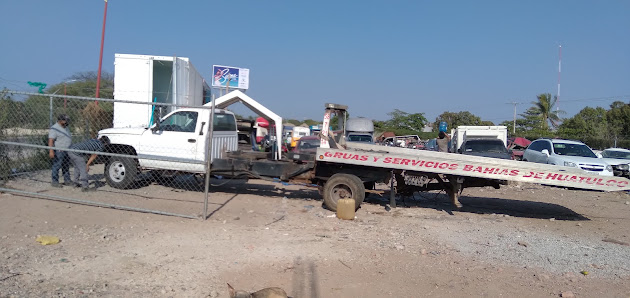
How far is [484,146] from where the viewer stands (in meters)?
15.1

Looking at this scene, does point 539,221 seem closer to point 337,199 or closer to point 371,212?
point 371,212

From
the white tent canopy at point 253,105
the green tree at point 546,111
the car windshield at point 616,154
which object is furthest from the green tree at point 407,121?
the white tent canopy at point 253,105

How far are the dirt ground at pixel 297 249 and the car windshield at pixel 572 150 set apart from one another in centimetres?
494

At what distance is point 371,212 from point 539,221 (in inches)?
135

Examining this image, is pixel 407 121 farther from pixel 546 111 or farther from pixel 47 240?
pixel 47 240

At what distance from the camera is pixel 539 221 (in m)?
9.02

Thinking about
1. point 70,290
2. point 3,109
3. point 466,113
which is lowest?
point 70,290

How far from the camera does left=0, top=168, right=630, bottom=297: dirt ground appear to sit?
15.9ft

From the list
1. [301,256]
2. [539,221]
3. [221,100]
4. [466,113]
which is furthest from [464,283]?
[466,113]

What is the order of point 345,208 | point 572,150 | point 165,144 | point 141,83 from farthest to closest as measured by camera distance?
point 141,83
point 572,150
point 165,144
point 345,208

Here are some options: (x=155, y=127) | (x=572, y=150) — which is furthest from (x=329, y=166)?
(x=572, y=150)

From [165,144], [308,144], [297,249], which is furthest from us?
[308,144]

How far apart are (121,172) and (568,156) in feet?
42.8

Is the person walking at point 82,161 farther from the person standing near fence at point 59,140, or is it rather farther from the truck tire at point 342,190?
the truck tire at point 342,190
